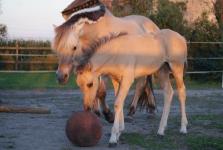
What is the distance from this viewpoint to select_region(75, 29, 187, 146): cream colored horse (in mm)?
6789

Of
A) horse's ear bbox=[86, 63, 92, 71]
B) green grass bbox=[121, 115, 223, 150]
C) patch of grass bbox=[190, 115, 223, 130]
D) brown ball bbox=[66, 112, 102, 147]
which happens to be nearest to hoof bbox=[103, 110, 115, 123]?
green grass bbox=[121, 115, 223, 150]

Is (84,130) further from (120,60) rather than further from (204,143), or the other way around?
(204,143)

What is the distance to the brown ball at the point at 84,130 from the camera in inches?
268

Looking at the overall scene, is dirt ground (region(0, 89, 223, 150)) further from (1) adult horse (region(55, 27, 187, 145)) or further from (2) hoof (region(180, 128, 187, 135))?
(1) adult horse (region(55, 27, 187, 145))

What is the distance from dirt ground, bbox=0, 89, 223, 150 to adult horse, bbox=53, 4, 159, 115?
514 mm

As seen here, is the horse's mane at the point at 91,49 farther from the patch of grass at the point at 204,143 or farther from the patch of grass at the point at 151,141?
the patch of grass at the point at 204,143

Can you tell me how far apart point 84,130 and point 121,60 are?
1.09m

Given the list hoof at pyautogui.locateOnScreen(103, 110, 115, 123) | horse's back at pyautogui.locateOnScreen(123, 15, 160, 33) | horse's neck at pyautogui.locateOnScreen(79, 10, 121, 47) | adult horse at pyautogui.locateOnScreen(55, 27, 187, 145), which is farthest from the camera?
horse's back at pyautogui.locateOnScreen(123, 15, 160, 33)

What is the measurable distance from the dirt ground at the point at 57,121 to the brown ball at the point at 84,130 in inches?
4.4

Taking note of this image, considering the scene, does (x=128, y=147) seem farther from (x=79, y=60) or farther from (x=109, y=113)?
(x=109, y=113)

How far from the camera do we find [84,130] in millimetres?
6820

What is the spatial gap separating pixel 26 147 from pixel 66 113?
3.89 metres

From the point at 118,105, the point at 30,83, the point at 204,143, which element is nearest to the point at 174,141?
the point at 204,143

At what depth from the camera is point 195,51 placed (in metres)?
21.4
